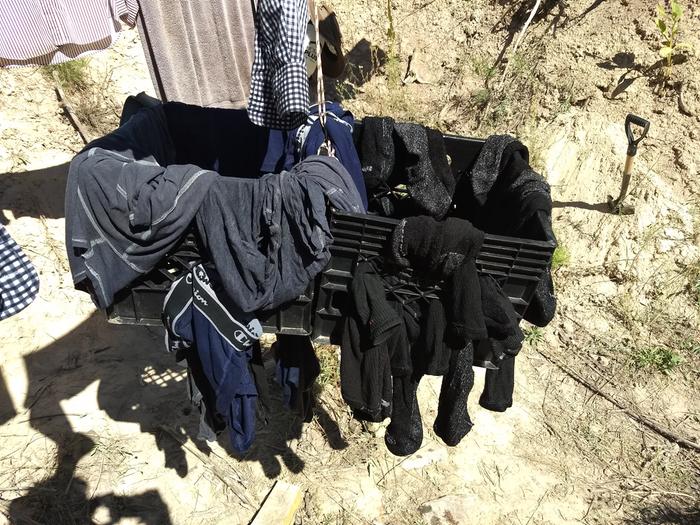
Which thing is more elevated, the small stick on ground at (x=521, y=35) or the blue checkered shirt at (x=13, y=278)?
the small stick on ground at (x=521, y=35)

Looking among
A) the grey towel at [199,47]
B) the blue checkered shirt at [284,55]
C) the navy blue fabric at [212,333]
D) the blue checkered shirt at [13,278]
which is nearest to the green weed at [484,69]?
the grey towel at [199,47]

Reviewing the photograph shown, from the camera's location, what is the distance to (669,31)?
443 cm

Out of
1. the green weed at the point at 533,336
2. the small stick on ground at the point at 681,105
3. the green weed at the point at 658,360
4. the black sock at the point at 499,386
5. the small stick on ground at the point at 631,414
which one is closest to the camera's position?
the black sock at the point at 499,386

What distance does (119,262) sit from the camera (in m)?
1.89

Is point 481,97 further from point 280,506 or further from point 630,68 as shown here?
point 280,506

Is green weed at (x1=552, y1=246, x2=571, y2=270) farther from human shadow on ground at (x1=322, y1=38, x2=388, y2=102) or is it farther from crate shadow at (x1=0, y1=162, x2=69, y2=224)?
crate shadow at (x1=0, y1=162, x2=69, y2=224)

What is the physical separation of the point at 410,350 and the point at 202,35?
246 cm

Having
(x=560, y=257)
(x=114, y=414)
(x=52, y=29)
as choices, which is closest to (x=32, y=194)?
(x=114, y=414)

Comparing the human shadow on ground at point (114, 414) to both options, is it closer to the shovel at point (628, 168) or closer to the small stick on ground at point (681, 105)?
the shovel at point (628, 168)

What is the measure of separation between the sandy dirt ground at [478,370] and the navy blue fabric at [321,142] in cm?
161

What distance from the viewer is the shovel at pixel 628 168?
390 cm

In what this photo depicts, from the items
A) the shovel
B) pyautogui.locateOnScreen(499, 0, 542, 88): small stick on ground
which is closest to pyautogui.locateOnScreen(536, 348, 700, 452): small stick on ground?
the shovel

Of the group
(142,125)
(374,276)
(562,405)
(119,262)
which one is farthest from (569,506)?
(142,125)

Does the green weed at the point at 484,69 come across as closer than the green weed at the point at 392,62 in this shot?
Yes
